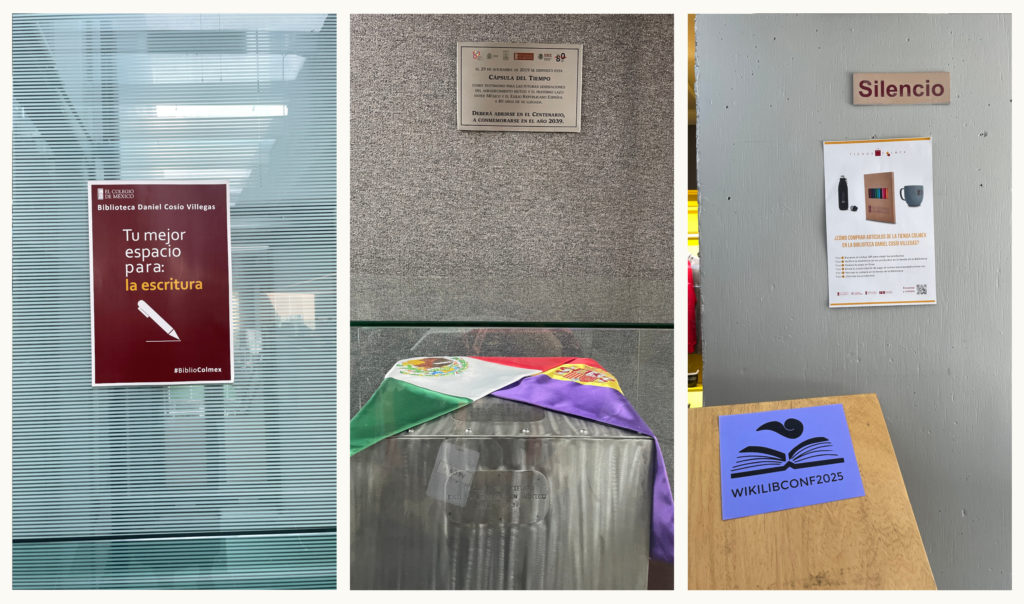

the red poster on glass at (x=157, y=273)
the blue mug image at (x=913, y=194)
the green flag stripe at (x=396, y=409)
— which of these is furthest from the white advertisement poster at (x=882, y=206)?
the red poster on glass at (x=157, y=273)

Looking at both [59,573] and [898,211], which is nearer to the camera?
[59,573]

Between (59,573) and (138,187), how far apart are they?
2.62 ft

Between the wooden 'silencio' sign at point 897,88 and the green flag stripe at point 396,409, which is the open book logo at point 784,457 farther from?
the wooden 'silencio' sign at point 897,88

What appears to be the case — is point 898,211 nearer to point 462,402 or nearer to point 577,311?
point 577,311

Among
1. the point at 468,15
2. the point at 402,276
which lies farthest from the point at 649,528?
the point at 468,15

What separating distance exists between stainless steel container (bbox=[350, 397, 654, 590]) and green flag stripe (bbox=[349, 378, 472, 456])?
2 cm

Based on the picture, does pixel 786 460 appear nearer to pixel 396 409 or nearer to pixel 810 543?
pixel 810 543

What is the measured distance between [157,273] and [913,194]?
162 cm

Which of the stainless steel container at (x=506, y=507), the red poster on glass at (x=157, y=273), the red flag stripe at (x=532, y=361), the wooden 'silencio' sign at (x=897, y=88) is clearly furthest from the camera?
the wooden 'silencio' sign at (x=897, y=88)

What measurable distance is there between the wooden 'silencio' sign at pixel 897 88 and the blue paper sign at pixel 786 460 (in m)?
0.69

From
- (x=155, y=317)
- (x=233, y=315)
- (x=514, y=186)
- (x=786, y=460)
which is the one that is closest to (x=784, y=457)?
(x=786, y=460)

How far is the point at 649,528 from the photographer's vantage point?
3.16ft

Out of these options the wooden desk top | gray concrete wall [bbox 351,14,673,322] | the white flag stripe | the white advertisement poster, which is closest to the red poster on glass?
gray concrete wall [bbox 351,14,673,322]

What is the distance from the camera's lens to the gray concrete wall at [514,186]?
110 centimetres
